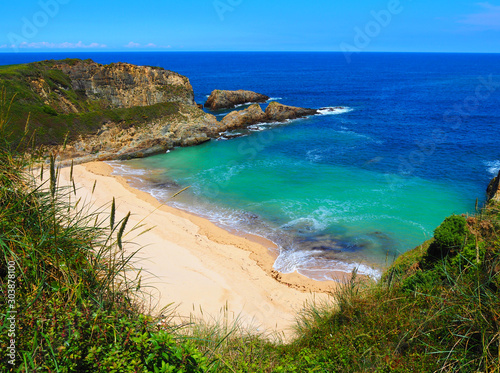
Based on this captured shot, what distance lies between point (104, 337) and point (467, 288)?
17.5ft

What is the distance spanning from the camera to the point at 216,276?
16406 millimetres

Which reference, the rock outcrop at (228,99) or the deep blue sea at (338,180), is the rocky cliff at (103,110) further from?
the rock outcrop at (228,99)

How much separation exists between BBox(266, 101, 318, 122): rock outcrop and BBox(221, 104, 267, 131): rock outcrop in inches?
53.5

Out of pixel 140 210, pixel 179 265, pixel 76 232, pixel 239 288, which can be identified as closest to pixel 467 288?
pixel 76 232

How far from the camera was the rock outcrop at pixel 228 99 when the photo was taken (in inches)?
2645

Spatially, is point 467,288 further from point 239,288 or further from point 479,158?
point 479,158

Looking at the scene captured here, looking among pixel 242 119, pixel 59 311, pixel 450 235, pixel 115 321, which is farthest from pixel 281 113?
pixel 59 311

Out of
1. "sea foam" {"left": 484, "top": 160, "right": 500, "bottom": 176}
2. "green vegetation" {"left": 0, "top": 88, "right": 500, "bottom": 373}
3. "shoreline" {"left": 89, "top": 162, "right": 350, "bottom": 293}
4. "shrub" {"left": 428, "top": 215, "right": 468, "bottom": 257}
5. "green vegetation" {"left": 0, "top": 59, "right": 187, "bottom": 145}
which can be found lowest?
"shoreline" {"left": 89, "top": 162, "right": 350, "bottom": 293}

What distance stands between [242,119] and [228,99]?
20.0m

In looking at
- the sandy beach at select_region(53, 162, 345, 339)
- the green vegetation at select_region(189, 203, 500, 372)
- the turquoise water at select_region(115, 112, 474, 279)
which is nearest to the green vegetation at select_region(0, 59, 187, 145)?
the turquoise water at select_region(115, 112, 474, 279)

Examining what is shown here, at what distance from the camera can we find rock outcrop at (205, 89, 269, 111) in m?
67.2

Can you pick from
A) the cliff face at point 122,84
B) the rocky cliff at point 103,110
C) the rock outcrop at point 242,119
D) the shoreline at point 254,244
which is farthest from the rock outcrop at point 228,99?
the shoreline at point 254,244

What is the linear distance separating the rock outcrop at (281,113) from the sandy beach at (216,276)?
117 feet

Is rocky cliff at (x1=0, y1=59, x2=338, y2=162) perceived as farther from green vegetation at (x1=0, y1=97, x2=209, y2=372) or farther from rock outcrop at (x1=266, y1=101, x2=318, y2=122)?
green vegetation at (x1=0, y1=97, x2=209, y2=372)
